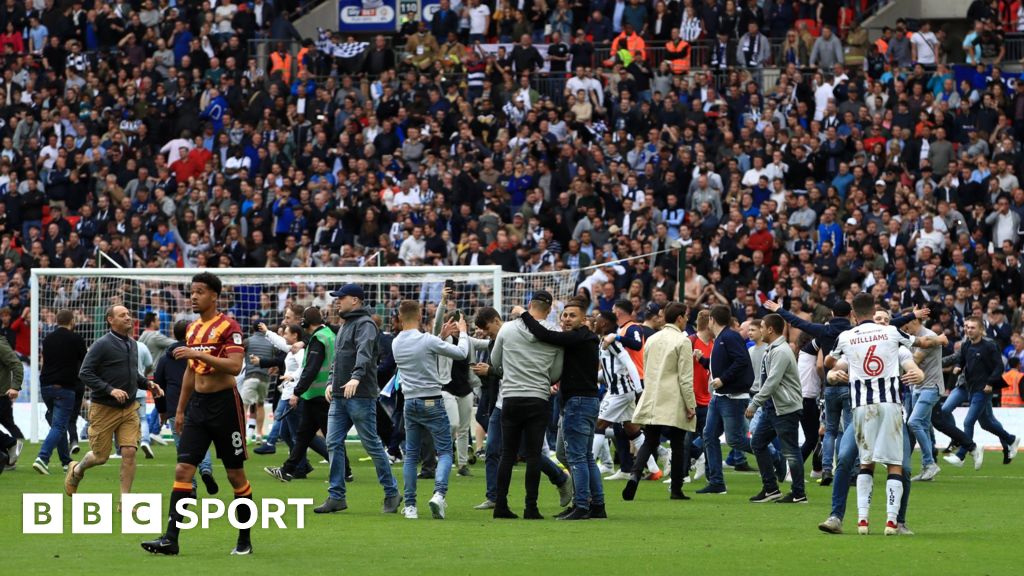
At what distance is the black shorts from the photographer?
12289mm

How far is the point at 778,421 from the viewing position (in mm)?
16891

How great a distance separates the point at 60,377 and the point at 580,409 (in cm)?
768

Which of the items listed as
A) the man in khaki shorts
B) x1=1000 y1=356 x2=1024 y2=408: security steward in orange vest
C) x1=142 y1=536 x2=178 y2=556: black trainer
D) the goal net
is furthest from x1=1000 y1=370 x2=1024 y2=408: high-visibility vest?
x1=142 y1=536 x2=178 y2=556: black trainer

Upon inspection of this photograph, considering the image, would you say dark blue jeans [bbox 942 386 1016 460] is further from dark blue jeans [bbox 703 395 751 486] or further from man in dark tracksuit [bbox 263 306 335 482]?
man in dark tracksuit [bbox 263 306 335 482]

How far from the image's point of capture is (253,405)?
25.0 m

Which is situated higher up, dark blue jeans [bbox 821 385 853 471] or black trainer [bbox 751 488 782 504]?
dark blue jeans [bbox 821 385 853 471]

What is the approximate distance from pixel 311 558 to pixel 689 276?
16.9 metres

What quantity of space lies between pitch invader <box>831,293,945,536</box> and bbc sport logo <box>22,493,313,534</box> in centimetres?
458

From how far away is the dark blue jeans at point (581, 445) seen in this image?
588 inches

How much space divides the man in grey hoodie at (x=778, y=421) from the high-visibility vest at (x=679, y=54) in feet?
61.4

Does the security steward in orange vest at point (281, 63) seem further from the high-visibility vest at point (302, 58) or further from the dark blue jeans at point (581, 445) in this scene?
the dark blue jeans at point (581, 445)

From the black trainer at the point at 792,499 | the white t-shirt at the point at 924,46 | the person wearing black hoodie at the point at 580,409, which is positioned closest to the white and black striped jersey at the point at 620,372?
the black trainer at the point at 792,499

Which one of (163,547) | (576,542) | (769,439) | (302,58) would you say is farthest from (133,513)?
(302,58)

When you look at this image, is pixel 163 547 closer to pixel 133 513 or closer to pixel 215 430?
pixel 215 430
